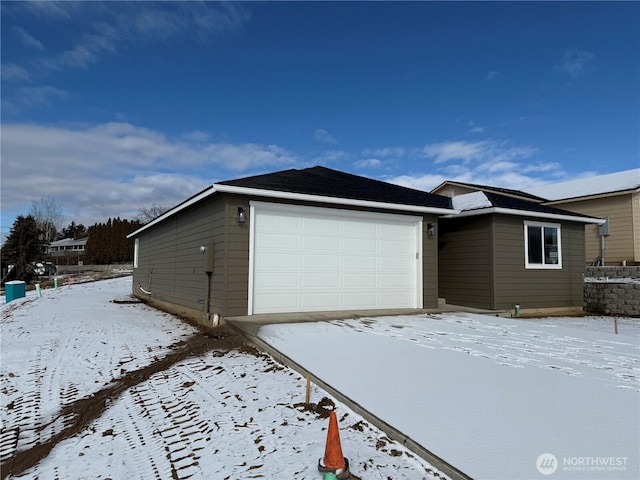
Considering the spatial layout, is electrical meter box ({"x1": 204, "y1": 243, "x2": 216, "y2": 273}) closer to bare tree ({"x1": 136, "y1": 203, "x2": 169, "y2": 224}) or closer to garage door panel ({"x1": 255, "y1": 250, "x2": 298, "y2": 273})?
garage door panel ({"x1": 255, "y1": 250, "x2": 298, "y2": 273})

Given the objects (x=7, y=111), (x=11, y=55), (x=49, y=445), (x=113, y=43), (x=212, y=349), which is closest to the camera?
(x=49, y=445)

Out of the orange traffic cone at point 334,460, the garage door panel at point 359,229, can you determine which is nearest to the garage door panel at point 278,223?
the garage door panel at point 359,229

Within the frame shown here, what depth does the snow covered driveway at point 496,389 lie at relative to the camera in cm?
235

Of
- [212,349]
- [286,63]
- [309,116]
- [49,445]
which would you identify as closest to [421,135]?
[309,116]

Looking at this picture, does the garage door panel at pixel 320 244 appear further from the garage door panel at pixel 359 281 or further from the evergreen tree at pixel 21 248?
the evergreen tree at pixel 21 248

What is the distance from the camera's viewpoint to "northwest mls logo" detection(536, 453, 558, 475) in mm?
2188

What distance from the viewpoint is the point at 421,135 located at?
15320mm

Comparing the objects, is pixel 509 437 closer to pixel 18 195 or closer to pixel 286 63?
pixel 286 63

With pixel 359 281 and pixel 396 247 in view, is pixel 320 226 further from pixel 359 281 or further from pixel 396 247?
pixel 396 247

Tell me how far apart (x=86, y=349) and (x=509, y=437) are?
6.08 metres

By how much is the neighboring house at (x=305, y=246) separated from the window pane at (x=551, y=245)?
375cm

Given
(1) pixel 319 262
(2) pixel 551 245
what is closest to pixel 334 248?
(1) pixel 319 262

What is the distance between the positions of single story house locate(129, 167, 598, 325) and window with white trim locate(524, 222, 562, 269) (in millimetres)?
34

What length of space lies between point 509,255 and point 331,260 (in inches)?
208
